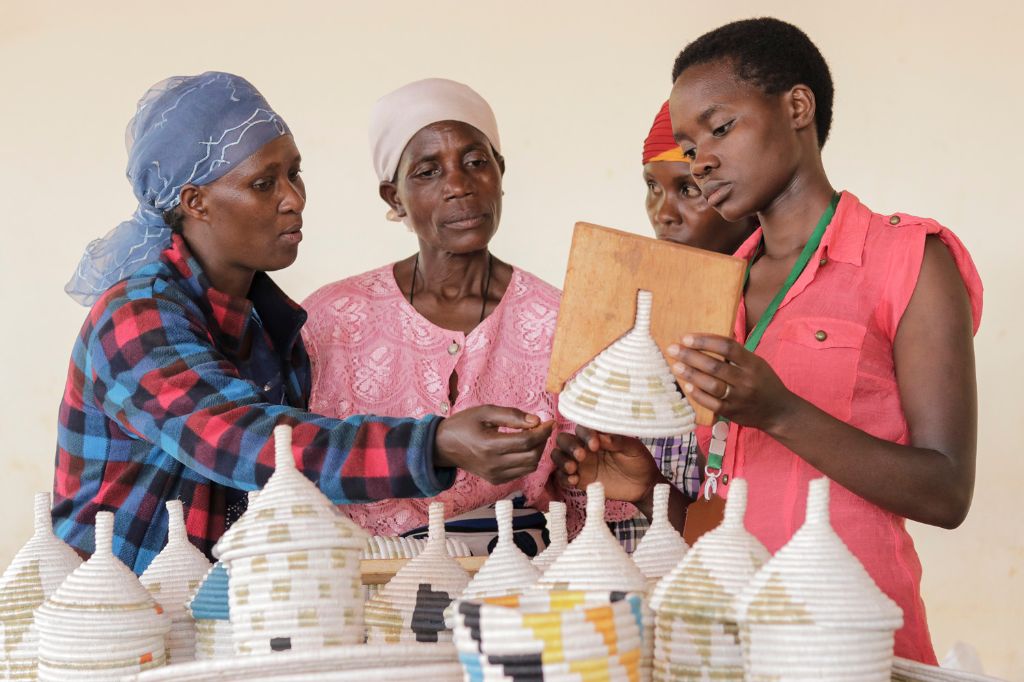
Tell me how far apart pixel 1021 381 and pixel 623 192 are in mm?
1520

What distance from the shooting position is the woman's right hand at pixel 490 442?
1.71 meters

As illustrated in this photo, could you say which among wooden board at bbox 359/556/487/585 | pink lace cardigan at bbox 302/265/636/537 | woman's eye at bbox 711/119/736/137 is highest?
woman's eye at bbox 711/119/736/137

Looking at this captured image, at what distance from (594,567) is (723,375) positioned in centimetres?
34

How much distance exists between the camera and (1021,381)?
3.83m

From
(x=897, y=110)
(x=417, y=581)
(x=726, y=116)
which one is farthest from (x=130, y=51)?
(x=417, y=581)

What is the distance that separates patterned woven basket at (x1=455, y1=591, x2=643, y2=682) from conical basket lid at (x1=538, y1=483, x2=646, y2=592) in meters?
0.16

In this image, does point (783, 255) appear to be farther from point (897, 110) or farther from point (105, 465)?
point (897, 110)

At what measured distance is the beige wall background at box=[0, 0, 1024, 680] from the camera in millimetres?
3846

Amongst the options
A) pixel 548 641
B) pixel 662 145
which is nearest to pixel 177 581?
pixel 548 641

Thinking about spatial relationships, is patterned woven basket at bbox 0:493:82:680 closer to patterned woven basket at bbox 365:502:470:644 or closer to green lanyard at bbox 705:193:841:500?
patterned woven basket at bbox 365:502:470:644

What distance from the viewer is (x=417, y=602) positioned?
61.0 inches

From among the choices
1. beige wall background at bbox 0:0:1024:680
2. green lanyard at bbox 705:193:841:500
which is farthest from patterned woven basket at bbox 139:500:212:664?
beige wall background at bbox 0:0:1024:680

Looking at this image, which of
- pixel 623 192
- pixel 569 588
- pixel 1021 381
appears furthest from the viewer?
pixel 623 192

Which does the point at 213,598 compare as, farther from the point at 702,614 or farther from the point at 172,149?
the point at 172,149
